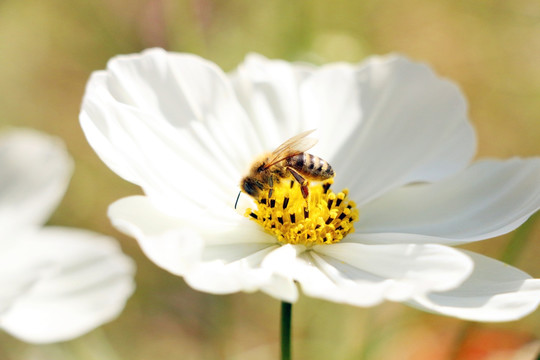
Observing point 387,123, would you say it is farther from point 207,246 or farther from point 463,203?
point 207,246

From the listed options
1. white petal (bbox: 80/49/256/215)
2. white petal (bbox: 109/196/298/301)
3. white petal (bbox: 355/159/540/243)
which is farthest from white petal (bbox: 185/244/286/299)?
white petal (bbox: 355/159/540/243)

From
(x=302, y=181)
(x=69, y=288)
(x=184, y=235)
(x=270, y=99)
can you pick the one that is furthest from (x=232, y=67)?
(x=184, y=235)

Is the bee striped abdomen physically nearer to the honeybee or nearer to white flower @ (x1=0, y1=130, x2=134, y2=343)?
the honeybee

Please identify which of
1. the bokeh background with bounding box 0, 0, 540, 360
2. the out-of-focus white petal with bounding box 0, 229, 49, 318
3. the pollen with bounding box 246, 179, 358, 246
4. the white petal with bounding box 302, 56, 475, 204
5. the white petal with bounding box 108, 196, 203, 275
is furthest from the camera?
the bokeh background with bounding box 0, 0, 540, 360

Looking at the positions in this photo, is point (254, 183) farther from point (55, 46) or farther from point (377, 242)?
point (55, 46)

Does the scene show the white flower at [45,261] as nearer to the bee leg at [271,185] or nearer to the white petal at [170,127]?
the white petal at [170,127]

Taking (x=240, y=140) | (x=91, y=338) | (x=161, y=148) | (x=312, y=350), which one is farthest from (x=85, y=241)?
(x=312, y=350)

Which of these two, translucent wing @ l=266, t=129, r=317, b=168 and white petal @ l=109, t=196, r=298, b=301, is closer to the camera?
white petal @ l=109, t=196, r=298, b=301
